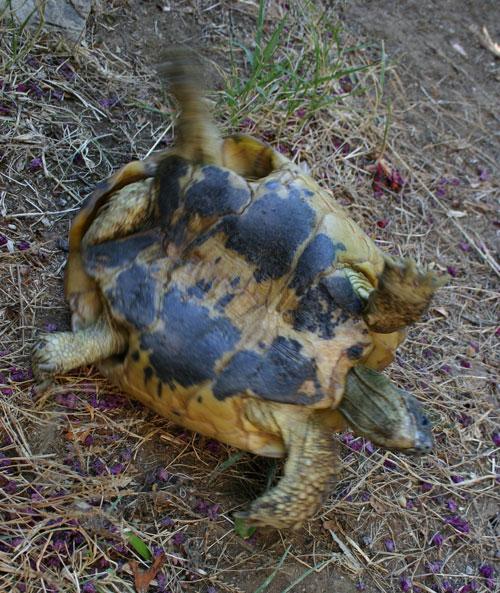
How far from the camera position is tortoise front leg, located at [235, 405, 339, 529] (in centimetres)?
229

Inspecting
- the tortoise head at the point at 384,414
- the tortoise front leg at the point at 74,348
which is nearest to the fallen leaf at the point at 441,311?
the tortoise head at the point at 384,414

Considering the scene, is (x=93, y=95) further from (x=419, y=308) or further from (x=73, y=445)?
(x=419, y=308)

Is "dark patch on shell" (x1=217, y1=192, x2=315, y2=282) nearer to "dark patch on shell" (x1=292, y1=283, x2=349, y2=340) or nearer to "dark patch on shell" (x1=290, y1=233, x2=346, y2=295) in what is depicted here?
"dark patch on shell" (x1=290, y1=233, x2=346, y2=295)

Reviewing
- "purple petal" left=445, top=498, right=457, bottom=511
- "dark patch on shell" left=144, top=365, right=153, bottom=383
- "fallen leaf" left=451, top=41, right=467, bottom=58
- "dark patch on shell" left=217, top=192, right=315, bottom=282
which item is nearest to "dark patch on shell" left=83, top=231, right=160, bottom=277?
"dark patch on shell" left=217, top=192, right=315, bottom=282

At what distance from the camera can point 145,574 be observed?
88.3 inches

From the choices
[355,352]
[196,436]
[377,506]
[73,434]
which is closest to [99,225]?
[73,434]

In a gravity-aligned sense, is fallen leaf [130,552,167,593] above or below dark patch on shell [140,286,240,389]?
below

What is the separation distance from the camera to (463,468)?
309 cm

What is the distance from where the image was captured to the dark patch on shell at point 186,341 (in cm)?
234

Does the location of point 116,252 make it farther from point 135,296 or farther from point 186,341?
point 186,341

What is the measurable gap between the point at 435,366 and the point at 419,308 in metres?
1.35

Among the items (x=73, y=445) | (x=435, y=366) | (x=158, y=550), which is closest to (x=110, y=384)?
(x=73, y=445)

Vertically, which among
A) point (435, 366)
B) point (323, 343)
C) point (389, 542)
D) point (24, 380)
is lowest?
point (24, 380)

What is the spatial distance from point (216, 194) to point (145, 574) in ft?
4.83
